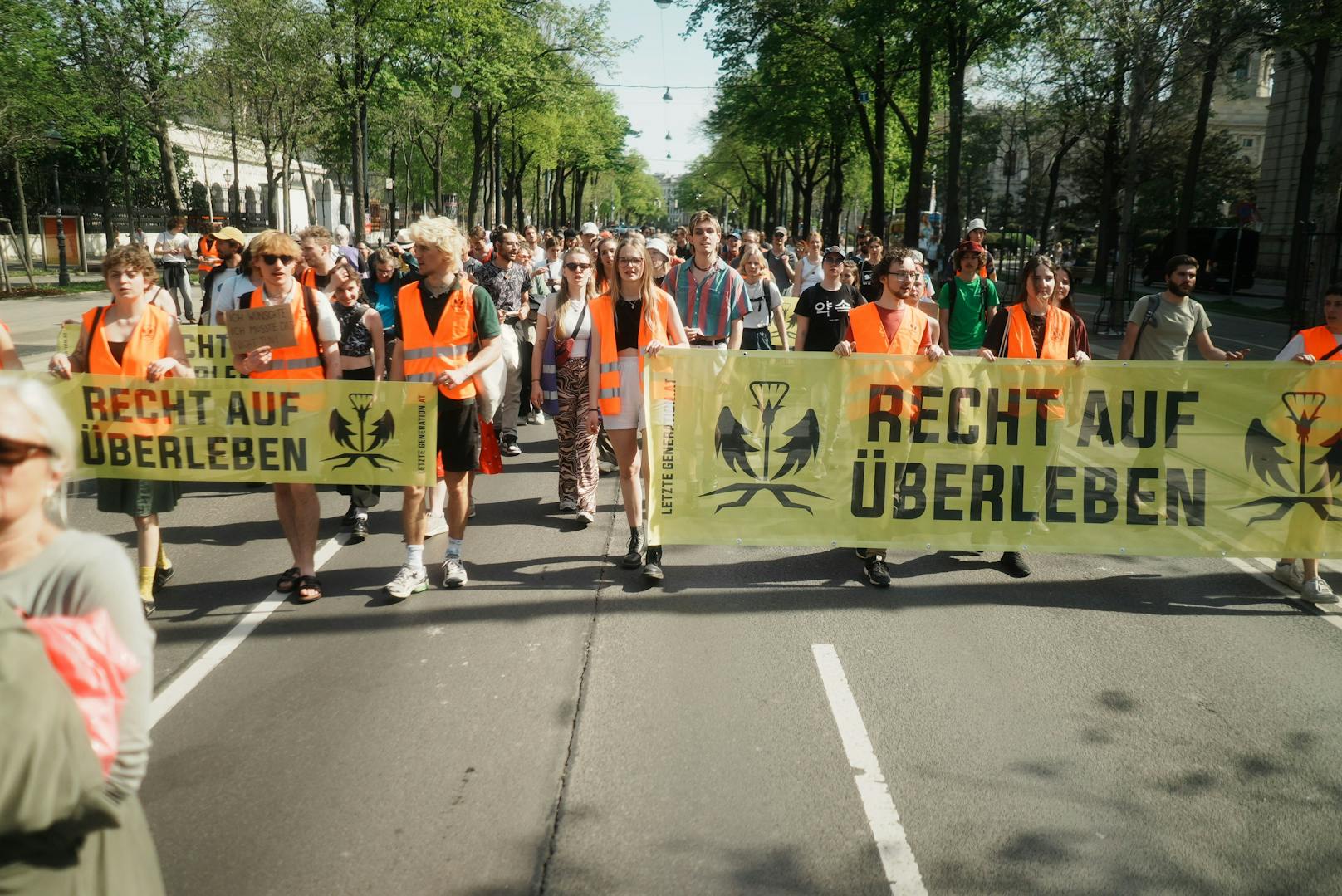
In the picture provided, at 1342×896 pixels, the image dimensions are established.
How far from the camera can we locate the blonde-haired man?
19.6 feet

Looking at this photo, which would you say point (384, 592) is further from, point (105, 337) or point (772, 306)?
point (772, 306)

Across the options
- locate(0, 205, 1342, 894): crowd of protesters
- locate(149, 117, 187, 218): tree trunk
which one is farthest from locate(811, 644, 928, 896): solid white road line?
locate(149, 117, 187, 218): tree trunk

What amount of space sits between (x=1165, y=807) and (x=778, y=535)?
2816 millimetres

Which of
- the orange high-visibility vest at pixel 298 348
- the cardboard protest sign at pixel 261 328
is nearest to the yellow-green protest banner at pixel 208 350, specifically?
the orange high-visibility vest at pixel 298 348

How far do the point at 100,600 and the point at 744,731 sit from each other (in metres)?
2.99

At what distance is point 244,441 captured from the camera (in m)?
6.34

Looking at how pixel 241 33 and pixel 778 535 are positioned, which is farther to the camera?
pixel 241 33

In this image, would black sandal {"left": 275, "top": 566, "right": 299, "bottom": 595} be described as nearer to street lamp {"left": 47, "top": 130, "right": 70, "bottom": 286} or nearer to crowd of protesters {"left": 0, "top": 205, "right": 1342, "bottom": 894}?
crowd of protesters {"left": 0, "top": 205, "right": 1342, "bottom": 894}

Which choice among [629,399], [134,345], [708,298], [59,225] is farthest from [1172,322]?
[59,225]

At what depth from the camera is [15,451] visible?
1.98 meters

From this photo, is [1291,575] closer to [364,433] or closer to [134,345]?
[364,433]

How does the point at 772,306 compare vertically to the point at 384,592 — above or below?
above

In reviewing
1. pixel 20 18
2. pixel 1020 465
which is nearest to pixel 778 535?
pixel 1020 465

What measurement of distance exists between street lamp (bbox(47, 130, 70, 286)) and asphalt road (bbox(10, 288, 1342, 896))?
83.8 ft
